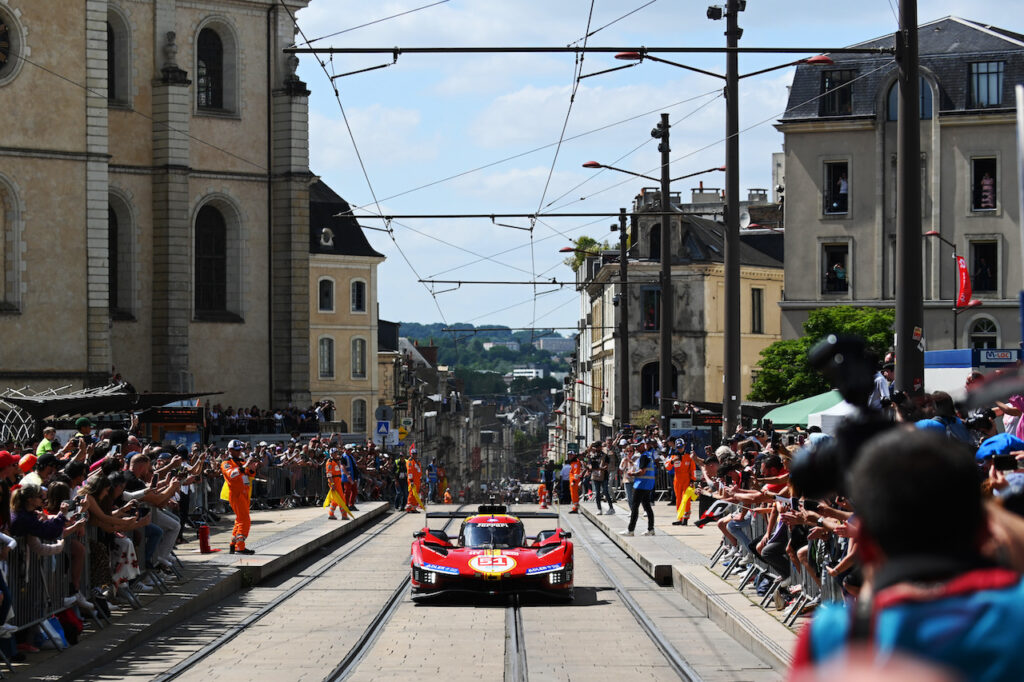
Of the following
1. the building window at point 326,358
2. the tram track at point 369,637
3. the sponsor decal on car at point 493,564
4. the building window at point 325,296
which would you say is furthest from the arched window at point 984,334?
the building window at point 325,296

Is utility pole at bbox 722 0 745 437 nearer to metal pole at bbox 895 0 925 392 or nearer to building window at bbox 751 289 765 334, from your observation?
metal pole at bbox 895 0 925 392

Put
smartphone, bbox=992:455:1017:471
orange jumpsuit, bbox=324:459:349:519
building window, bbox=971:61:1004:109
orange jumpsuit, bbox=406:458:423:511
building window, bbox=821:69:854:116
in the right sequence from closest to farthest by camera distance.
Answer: smartphone, bbox=992:455:1017:471 < orange jumpsuit, bbox=324:459:349:519 < orange jumpsuit, bbox=406:458:423:511 < building window, bbox=971:61:1004:109 < building window, bbox=821:69:854:116

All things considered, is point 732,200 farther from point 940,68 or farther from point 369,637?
point 940,68

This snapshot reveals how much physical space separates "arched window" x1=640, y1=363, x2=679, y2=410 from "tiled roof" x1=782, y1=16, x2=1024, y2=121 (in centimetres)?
2341

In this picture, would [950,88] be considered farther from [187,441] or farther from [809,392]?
[187,441]

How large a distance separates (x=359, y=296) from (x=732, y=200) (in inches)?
2108

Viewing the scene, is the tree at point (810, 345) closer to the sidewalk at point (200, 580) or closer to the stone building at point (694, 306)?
the stone building at point (694, 306)

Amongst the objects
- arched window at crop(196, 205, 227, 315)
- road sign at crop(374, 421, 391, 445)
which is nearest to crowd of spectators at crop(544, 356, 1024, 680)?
road sign at crop(374, 421, 391, 445)

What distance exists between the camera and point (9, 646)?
1341 cm

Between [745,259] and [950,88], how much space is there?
22.6m

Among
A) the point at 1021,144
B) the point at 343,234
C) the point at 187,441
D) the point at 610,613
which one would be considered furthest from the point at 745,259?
the point at 1021,144

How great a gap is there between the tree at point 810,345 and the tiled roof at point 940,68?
7.22 m

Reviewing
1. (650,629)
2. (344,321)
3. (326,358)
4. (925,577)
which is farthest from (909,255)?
(344,321)

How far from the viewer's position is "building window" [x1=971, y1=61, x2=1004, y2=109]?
52719mm
